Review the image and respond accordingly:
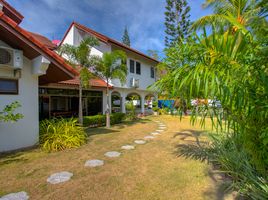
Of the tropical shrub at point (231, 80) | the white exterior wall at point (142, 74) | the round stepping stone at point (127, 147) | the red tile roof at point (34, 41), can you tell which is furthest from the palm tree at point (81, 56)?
the tropical shrub at point (231, 80)

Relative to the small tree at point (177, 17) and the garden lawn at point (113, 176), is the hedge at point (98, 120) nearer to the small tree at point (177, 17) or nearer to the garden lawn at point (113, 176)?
the garden lawn at point (113, 176)

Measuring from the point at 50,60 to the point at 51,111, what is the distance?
9.44 meters

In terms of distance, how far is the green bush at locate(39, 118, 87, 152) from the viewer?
637 cm

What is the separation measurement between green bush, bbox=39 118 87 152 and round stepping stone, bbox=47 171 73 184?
2.20m

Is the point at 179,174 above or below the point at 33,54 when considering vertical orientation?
below

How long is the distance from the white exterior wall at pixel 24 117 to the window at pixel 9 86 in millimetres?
137

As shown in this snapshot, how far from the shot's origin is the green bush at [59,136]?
637 cm

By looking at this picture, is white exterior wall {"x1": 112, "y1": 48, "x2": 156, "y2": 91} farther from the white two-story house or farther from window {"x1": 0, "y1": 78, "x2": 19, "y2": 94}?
window {"x1": 0, "y1": 78, "x2": 19, "y2": 94}

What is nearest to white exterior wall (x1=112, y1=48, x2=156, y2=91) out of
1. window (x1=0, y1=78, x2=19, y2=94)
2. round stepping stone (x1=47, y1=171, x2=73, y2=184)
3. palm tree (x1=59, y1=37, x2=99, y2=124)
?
palm tree (x1=59, y1=37, x2=99, y2=124)

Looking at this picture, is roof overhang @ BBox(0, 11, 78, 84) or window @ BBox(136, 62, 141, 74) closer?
roof overhang @ BBox(0, 11, 78, 84)

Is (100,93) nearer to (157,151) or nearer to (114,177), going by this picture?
(157,151)

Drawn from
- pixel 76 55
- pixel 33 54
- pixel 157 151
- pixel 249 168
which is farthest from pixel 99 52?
pixel 249 168

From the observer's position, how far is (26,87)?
628cm

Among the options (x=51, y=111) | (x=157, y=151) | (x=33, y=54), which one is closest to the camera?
(x=33, y=54)
